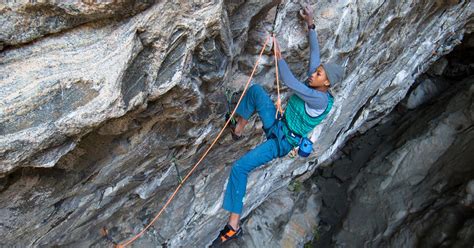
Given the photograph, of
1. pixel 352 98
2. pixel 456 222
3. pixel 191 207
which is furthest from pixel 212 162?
pixel 456 222

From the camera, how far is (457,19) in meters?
7.70

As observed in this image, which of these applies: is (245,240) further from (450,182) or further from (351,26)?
(351,26)

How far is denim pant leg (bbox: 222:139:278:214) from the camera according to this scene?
4.72 meters

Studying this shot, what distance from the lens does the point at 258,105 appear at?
4574 millimetres

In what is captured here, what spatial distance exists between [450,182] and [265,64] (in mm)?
5245

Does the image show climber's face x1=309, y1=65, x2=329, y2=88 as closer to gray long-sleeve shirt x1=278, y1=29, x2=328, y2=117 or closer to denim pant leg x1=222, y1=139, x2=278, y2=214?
gray long-sleeve shirt x1=278, y1=29, x2=328, y2=117

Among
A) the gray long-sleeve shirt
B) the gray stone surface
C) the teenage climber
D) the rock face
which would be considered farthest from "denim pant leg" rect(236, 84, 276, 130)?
the gray stone surface

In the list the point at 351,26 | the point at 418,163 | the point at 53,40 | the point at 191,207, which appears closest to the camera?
the point at 53,40

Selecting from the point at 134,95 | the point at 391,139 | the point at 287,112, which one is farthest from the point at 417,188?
the point at 134,95

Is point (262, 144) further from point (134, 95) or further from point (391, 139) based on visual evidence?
point (391, 139)

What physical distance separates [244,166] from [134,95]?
6.41 ft

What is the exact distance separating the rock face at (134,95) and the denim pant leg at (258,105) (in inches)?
7.8

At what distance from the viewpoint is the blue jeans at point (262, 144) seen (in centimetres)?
459

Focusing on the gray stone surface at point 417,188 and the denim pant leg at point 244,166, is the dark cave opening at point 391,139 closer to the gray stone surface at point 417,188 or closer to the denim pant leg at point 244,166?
the gray stone surface at point 417,188
